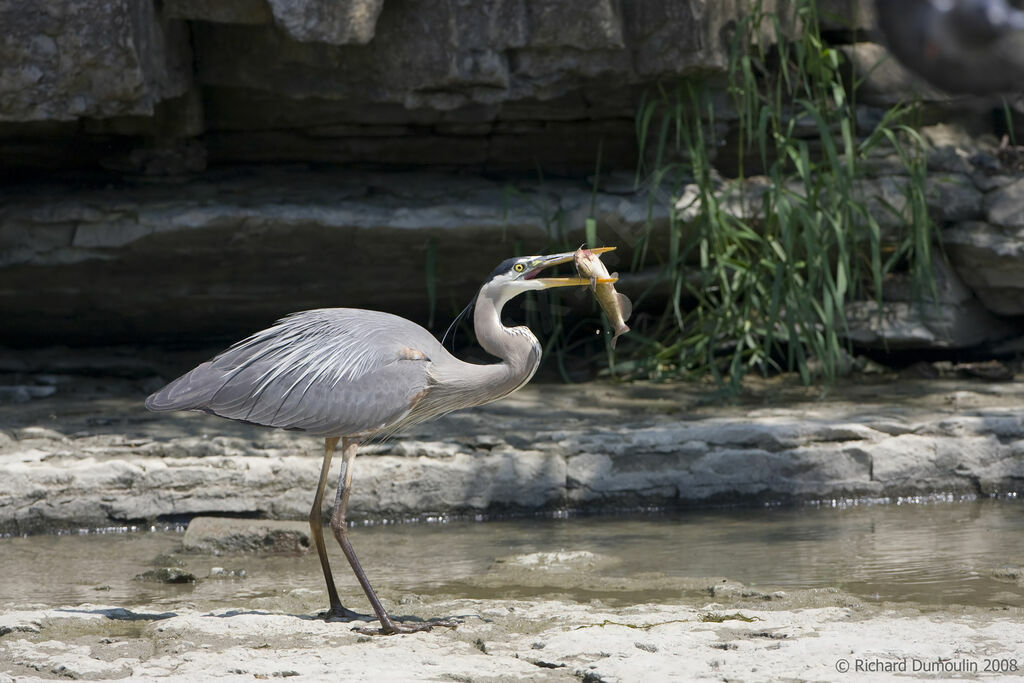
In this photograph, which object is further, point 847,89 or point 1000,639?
point 847,89

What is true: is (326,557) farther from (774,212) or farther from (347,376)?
(774,212)

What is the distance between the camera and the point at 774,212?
19.5 ft

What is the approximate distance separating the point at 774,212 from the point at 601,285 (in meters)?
2.72

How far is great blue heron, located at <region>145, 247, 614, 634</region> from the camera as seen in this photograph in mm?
3336

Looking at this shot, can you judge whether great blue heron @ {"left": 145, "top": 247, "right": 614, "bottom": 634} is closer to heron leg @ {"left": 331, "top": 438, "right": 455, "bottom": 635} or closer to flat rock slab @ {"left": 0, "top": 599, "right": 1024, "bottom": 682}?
heron leg @ {"left": 331, "top": 438, "right": 455, "bottom": 635}

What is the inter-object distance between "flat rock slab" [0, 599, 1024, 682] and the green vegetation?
2.58m

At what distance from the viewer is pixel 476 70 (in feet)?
18.6

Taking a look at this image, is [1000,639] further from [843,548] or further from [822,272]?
[822,272]

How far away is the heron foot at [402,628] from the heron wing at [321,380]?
1.81 feet

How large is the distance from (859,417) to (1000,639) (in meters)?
2.32

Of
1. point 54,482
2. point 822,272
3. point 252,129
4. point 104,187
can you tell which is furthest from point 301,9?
point 822,272

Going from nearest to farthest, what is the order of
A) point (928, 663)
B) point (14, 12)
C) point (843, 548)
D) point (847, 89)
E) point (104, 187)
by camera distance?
point (928, 663)
point (843, 548)
point (14, 12)
point (104, 187)
point (847, 89)

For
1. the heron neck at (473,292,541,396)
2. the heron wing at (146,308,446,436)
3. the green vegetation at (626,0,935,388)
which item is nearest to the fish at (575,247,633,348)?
the heron neck at (473,292,541,396)

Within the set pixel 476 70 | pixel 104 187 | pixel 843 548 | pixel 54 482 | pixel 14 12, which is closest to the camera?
pixel 843 548
